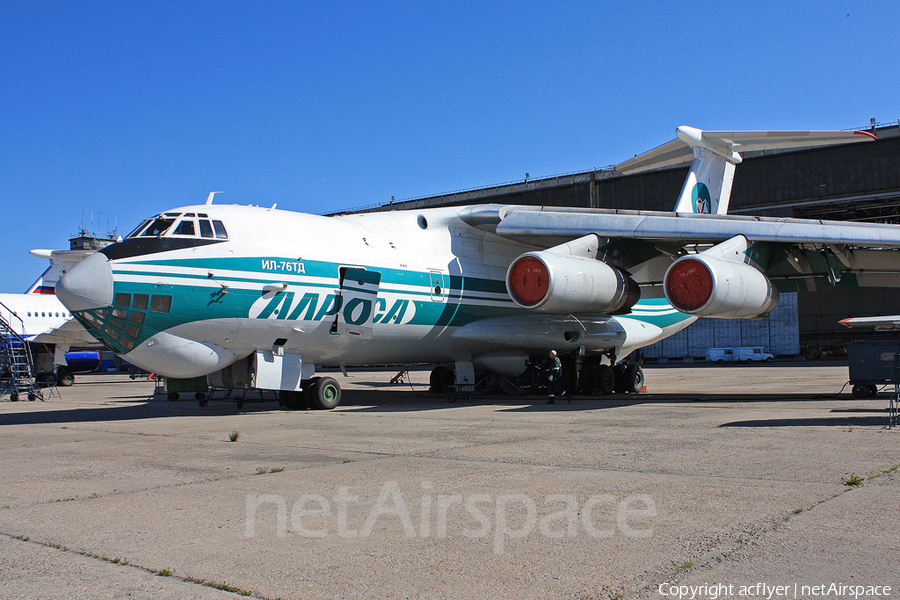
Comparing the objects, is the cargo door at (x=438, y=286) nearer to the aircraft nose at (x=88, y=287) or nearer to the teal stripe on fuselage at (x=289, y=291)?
the teal stripe on fuselage at (x=289, y=291)

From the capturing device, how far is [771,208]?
36.3 m

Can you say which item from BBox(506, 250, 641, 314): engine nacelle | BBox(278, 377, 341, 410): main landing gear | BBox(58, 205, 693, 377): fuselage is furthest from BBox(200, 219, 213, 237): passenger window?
BBox(506, 250, 641, 314): engine nacelle

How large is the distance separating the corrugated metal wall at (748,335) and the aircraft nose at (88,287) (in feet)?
149

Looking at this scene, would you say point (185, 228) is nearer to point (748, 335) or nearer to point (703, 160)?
point (703, 160)

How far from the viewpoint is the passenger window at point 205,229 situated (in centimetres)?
1104

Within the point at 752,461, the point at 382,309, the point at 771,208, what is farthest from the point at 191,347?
the point at 771,208

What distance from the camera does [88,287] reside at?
1000 cm

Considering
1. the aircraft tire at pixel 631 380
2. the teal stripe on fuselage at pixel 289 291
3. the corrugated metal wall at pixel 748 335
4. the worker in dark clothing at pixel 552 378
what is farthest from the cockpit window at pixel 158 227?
the corrugated metal wall at pixel 748 335

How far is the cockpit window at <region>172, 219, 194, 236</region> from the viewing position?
35.6 ft

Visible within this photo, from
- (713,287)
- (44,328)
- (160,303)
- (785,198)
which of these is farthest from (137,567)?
(785,198)

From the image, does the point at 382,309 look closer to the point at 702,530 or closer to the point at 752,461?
the point at 752,461

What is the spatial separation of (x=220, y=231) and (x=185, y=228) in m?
0.52

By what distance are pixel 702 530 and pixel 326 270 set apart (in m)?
9.00

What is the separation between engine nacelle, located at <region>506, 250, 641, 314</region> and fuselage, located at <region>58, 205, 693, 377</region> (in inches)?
78.4
